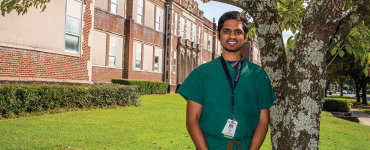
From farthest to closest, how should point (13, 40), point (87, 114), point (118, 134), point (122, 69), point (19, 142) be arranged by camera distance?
point (122, 69) → point (13, 40) → point (87, 114) → point (118, 134) → point (19, 142)

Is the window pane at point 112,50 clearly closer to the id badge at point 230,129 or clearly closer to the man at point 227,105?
the man at point 227,105

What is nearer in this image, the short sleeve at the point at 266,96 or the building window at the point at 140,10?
the short sleeve at the point at 266,96

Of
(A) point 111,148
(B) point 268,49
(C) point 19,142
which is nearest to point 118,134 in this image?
(A) point 111,148

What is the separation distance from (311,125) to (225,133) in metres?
1.13

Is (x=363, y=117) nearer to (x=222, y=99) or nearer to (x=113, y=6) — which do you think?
(x=113, y=6)

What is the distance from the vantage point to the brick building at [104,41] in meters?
11.3

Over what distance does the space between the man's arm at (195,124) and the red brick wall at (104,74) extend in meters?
17.3

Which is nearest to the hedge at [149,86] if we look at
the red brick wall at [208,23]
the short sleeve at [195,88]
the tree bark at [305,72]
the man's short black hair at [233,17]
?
the red brick wall at [208,23]

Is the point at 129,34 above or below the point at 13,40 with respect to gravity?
above

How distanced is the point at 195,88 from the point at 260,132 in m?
0.65

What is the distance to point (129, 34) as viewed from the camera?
2122 centimetres

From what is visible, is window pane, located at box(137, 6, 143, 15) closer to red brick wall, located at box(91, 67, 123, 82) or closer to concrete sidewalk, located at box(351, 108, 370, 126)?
red brick wall, located at box(91, 67, 123, 82)

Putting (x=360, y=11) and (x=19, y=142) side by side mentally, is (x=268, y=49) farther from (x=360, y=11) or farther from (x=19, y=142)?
(x=19, y=142)

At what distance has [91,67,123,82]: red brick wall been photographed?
1852 cm
